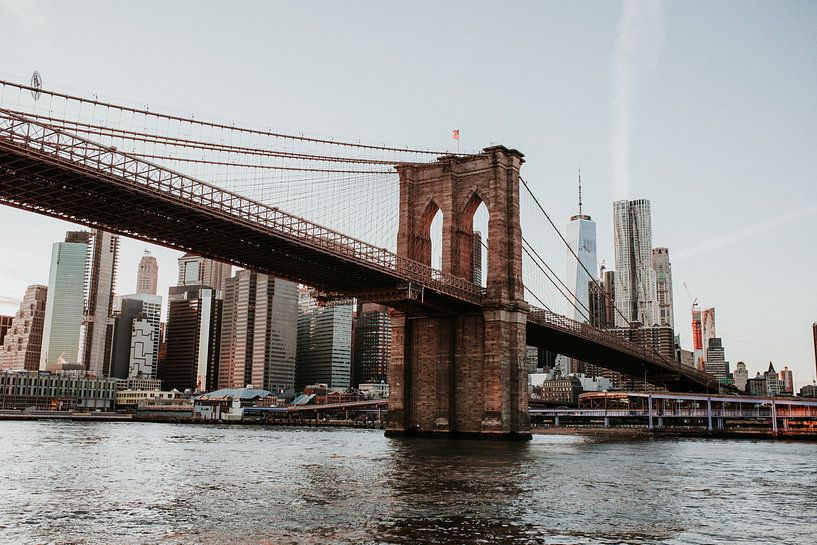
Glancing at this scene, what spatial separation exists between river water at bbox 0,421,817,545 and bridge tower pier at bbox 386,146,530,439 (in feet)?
59.1

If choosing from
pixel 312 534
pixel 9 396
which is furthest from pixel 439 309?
pixel 9 396

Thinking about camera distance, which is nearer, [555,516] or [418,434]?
[555,516]

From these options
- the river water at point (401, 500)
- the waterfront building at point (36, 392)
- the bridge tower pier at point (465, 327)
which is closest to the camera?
the river water at point (401, 500)

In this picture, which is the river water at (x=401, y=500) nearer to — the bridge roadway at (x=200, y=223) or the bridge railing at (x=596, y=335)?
the bridge roadway at (x=200, y=223)

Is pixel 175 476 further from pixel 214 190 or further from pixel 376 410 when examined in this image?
pixel 376 410

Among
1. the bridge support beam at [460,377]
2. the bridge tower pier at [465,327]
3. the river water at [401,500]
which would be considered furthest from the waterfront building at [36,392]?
the river water at [401,500]

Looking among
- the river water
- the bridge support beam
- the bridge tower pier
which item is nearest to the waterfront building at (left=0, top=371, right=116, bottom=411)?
the bridge support beam

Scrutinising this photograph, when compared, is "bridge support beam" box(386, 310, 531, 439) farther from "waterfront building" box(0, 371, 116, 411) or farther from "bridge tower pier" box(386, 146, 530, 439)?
"waterfront building" box(0, 371, 116, 411)

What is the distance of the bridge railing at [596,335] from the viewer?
7206 cm

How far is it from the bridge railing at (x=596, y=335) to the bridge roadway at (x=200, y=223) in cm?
86

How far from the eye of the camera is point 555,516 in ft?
71.4

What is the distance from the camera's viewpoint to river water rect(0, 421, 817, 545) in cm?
1853

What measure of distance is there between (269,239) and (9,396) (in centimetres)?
16633

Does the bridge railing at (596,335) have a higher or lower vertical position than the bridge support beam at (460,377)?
higher
